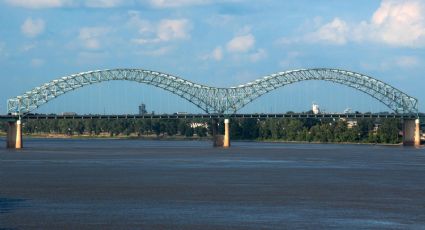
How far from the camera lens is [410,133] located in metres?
170

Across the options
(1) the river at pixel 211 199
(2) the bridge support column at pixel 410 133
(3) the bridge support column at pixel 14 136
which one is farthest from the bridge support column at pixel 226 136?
(1) the river at pixel 211 199

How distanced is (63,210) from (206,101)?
409ft

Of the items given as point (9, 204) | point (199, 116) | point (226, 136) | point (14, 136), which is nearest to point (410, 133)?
point (226, 136)

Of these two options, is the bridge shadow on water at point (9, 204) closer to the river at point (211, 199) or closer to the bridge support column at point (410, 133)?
the river at point (211, 199)

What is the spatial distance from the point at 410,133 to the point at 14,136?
65.9 metres

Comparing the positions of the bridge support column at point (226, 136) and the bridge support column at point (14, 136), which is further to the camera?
the bridge support column at point (226, 136)

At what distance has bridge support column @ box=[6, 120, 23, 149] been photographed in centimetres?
15000

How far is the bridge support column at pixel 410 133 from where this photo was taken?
554 feet

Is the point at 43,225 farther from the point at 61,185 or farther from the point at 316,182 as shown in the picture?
the point at 316,182

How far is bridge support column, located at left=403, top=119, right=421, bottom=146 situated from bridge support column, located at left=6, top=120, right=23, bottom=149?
63.8 meters

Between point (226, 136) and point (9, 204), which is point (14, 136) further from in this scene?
point (9, 204)

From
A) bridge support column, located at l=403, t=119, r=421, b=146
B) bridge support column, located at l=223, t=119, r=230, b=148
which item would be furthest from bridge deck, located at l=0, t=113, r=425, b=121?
bridge support column, located at l=223, t=119, r=230, b=148

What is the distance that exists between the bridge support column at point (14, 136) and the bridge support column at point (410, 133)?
6379 cm

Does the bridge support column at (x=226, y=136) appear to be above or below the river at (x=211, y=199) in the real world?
above
